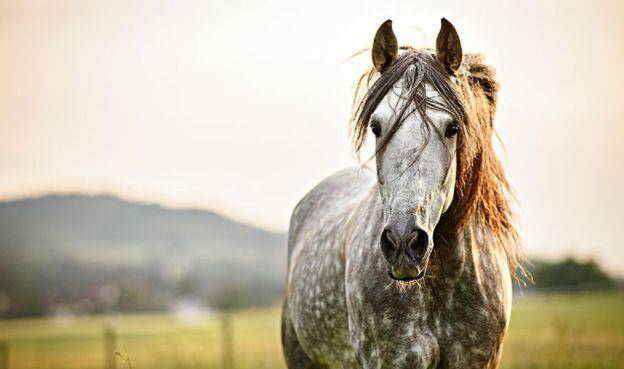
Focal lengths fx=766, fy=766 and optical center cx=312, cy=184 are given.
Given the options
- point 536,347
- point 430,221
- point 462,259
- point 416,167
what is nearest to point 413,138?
point 416,167

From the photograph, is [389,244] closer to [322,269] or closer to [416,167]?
[416,167]

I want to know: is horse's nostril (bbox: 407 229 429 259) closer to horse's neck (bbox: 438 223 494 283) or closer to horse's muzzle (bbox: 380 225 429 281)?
horse's muzzle (bbox: 380 225 429 281)

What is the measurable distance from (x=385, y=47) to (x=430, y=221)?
1044mm

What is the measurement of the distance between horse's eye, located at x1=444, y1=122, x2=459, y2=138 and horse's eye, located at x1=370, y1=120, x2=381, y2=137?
0.33m

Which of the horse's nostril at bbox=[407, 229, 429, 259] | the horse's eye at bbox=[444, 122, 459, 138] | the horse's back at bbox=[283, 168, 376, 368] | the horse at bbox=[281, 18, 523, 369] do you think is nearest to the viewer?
the horse's nostril at bbox=[407, 229, 429, 259]

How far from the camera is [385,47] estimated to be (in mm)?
4062

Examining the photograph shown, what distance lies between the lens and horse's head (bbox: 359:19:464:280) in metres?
3.44

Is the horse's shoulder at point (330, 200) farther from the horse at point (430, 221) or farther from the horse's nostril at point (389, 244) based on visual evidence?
the horse's nostril at point (389, 244)

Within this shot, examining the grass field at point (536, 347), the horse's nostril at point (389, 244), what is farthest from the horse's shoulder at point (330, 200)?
the grass field at point (536, 347)

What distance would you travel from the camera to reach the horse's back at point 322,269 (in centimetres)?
509

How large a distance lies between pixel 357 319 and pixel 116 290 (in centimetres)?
11125

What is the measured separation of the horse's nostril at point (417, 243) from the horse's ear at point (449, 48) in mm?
1000

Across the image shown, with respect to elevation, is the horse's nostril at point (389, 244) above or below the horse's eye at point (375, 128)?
below

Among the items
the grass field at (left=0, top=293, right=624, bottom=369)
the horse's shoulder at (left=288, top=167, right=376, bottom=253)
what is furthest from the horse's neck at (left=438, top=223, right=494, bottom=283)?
the grass field at (left=0, top=293, right=624, bottom=369)
